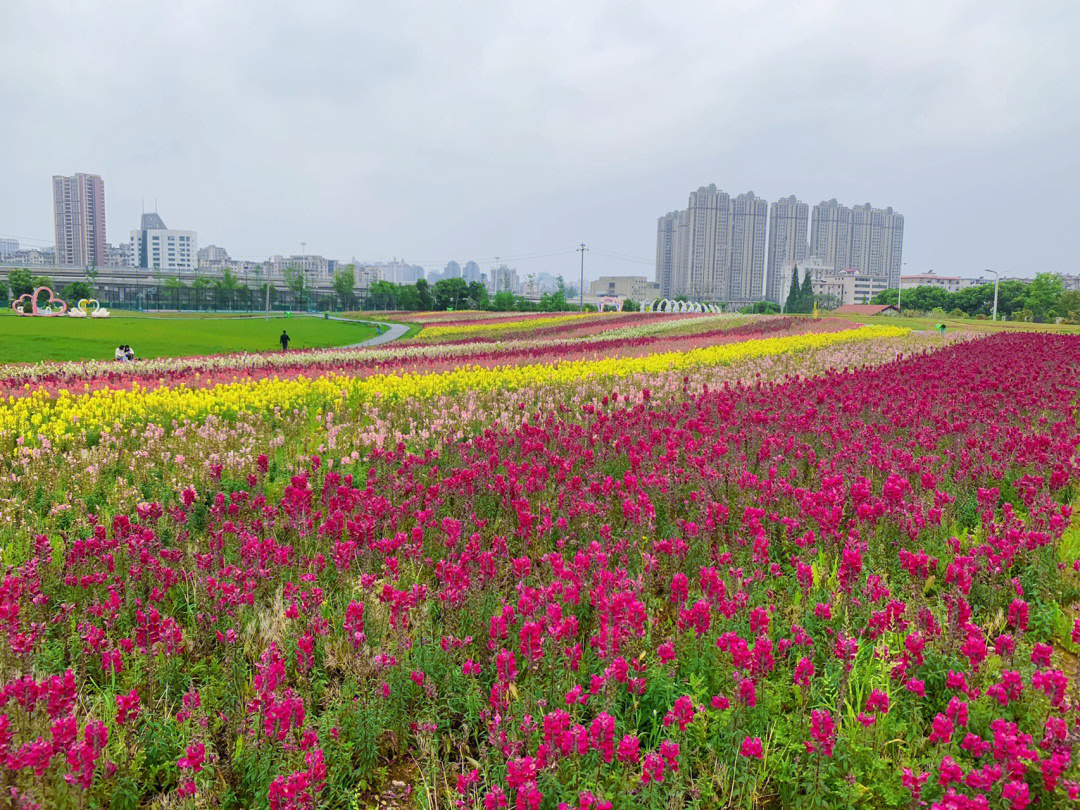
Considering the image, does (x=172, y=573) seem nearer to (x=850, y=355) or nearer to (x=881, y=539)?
(x=881, y=539)

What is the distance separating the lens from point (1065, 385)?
11.0 metres

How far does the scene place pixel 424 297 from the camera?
105562 millimetres

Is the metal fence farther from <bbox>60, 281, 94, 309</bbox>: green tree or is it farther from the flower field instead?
the flower field

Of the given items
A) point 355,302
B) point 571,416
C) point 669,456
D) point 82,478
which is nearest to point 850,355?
point 571,416

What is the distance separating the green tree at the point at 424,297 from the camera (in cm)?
10512

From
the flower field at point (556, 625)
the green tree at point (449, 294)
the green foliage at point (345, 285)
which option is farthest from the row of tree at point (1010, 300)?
the flower field at point (556, 625)

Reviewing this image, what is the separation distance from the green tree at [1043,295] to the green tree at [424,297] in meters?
80.8

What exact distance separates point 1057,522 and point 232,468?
720 centimetres

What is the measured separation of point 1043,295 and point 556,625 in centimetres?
11208

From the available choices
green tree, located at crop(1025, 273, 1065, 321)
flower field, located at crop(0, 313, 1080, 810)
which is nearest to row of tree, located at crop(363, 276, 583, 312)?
green tree, located at crop(1025, 273, 1065, 321)

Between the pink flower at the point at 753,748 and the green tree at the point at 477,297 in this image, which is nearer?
the pink flower at the point at 753,748

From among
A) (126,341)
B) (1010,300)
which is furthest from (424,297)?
(1010,300)

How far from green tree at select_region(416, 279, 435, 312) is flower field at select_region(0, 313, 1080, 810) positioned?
327 feet

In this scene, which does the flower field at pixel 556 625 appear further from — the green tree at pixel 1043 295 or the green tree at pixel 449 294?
the green tree at pixel 449 294
